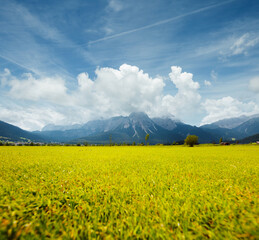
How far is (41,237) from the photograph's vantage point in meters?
2.00

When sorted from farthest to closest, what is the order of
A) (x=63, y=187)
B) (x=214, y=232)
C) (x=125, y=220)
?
(x=63, y=187) → (x=125, y=220) → (x=214, y=232)

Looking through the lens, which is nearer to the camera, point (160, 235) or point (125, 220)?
point (160, 235)

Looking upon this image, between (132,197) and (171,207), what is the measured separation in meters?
1.08

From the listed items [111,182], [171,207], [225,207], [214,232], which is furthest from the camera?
[111,182]

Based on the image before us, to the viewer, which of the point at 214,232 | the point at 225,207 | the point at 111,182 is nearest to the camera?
the point at 214,232

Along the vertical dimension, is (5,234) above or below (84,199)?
above

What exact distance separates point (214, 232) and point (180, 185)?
2.22m

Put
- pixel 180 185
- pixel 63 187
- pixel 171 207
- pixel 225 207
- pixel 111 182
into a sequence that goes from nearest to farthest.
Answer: pixel 225 207 < pixel 171 207 < pixel 63 187 < pixel 180 185 < pixel 111 182

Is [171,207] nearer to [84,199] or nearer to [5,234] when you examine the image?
[84,199]

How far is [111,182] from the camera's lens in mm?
4613

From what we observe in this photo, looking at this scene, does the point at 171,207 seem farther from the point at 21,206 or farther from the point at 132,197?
the point at 21,206

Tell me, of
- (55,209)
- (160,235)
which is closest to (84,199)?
(55,209)

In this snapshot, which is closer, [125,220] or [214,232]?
[214,232]

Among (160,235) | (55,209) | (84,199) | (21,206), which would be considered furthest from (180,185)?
(21,206)
